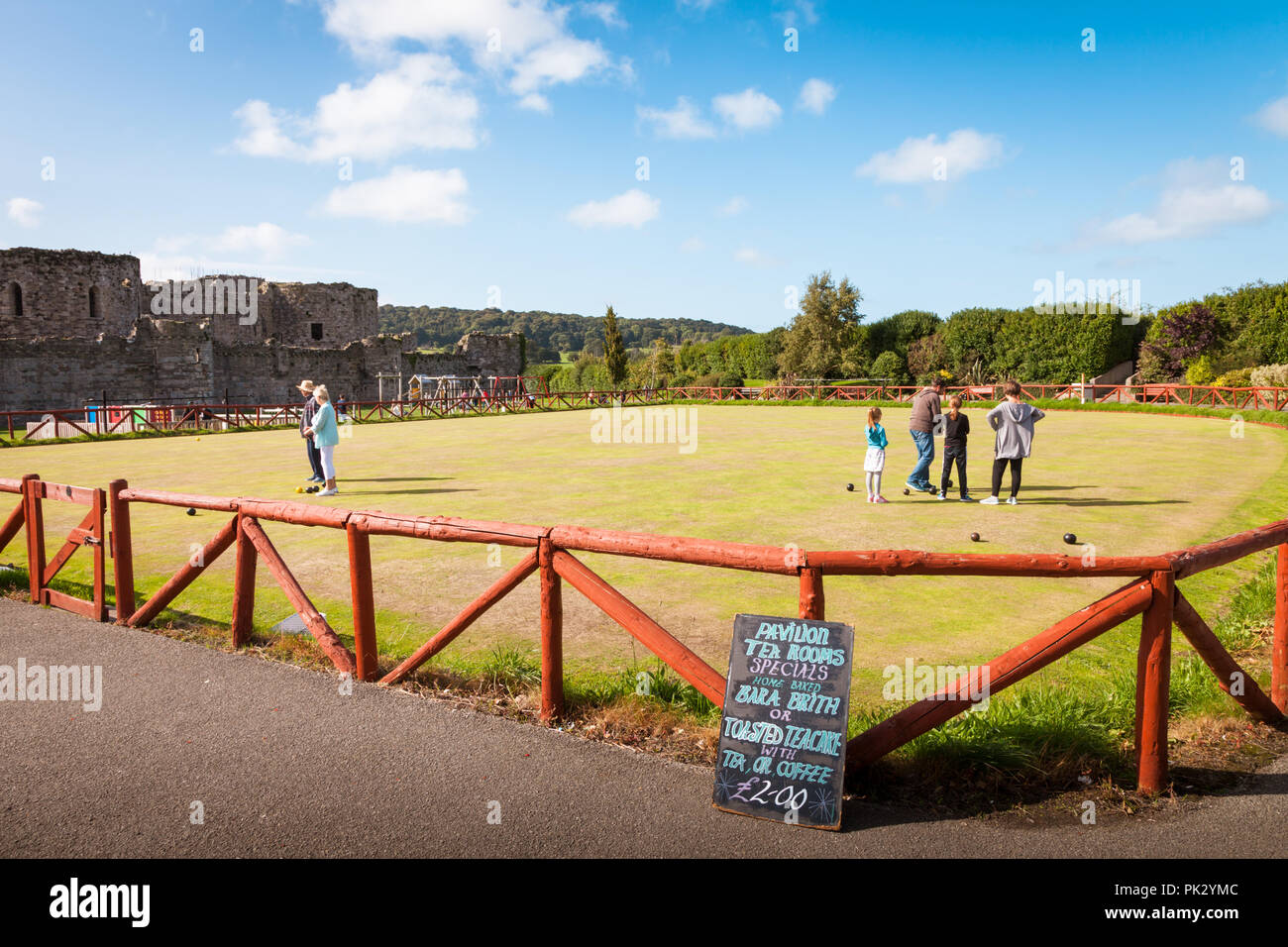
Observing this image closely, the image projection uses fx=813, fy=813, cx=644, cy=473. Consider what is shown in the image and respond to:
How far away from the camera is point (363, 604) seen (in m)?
4.95

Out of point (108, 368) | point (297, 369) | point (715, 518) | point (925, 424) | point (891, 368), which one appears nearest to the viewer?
point (715, 518)

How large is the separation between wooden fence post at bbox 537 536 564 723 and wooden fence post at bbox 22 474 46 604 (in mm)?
4857

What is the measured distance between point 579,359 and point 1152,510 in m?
68.0

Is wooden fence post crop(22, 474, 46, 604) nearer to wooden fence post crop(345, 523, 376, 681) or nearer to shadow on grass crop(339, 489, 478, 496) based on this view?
wooden fence post crop(345, 523, 376, 681)

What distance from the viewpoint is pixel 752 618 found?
3.85 metres

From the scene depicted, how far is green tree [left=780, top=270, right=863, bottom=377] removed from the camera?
171 feet

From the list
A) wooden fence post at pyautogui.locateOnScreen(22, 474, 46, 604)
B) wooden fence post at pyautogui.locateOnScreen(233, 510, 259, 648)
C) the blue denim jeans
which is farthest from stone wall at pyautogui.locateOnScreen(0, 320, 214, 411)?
the blue denim jeans

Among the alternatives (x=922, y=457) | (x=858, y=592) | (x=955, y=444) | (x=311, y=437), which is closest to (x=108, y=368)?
(x=311, y=437)

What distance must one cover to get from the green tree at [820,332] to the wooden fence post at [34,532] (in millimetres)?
48304

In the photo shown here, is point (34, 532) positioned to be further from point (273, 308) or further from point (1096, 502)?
point (273, 308)

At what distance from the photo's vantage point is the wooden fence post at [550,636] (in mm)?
4355

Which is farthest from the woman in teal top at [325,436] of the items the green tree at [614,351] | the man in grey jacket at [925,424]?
the green tree at [614,351]

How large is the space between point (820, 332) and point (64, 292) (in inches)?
1633
